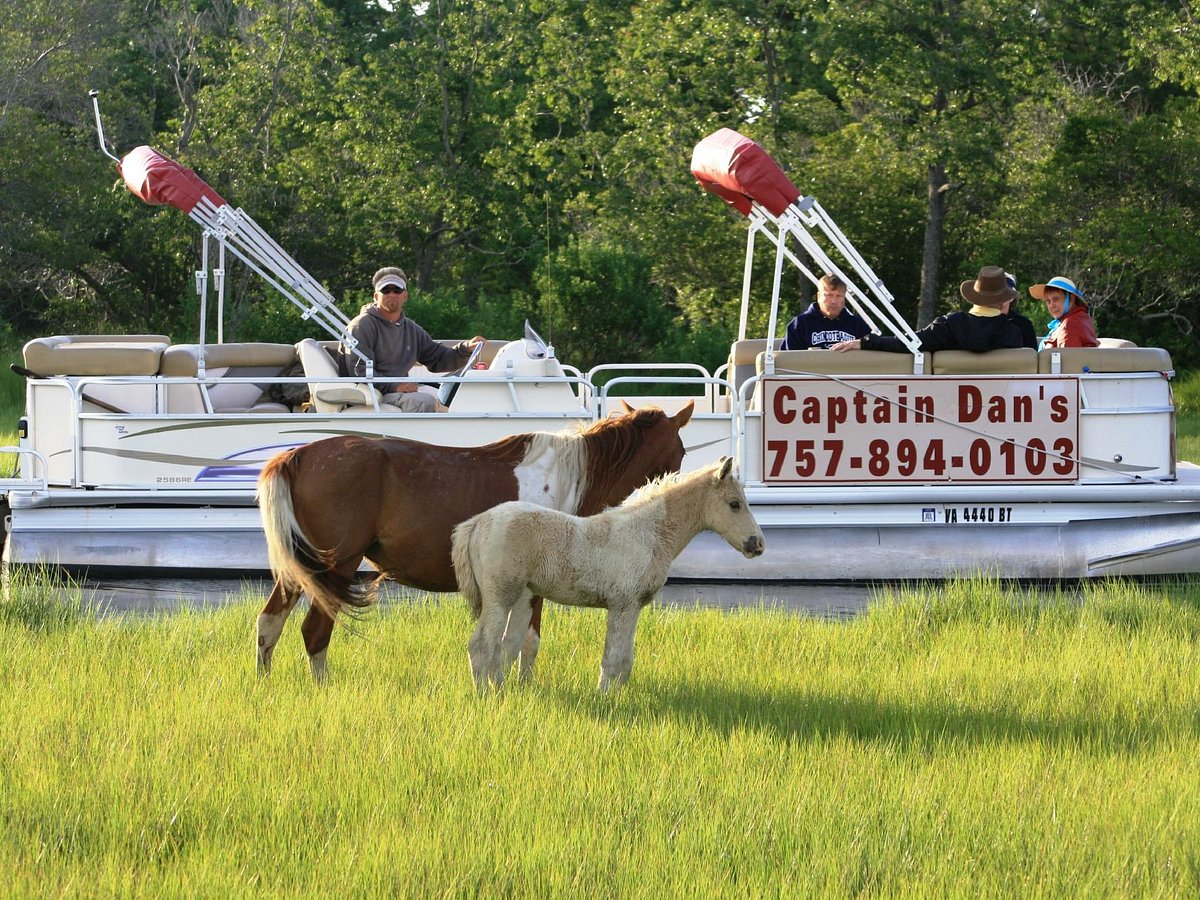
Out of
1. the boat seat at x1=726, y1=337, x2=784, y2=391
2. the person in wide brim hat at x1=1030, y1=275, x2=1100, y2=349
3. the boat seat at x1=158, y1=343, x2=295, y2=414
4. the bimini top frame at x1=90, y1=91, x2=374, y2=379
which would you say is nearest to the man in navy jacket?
the boat seat at x1=726, y1=337, x2=784, y2=391

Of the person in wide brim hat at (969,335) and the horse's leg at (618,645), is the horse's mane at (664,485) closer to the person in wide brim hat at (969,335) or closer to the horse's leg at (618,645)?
the horse's leg at (618,645)

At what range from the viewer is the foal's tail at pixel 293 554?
6.34 metres

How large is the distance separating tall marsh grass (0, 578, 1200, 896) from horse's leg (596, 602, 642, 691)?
0.11m

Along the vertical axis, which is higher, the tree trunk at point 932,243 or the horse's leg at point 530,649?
the tree trunk at point 932,243

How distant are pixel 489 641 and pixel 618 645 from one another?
0.51 meters

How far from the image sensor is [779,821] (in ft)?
15.0

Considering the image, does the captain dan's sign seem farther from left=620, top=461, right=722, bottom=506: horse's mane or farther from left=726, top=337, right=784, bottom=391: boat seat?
left=620, top=461, right=722, bottom=506: horse's mane

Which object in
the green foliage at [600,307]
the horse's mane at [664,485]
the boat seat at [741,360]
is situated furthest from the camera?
the green foliage at [600,307]

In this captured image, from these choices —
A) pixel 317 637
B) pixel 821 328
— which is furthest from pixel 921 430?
pixel 317 637

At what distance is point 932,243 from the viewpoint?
2252 cm

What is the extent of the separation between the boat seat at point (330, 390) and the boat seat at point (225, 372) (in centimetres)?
30

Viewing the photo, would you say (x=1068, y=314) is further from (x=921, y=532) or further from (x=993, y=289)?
(x=921, y=532)

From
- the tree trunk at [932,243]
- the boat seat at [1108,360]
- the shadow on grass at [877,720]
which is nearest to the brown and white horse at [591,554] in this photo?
the shadow on grass at [877,720]

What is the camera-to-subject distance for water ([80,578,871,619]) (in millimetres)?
8930
